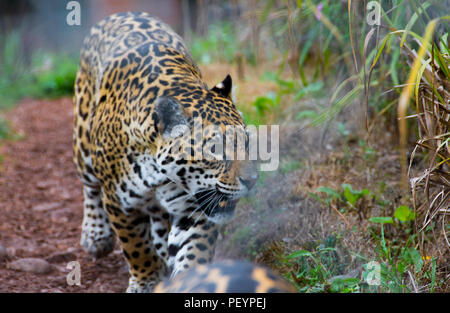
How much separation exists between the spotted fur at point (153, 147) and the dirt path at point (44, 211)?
0.62 m

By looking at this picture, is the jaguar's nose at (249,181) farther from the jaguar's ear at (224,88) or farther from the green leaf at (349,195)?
the green leaf at (349,195)

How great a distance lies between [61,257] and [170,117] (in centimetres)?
201

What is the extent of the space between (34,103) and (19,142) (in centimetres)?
169

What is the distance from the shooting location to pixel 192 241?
3.95 m

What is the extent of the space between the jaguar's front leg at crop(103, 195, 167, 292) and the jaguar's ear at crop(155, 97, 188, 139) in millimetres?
739

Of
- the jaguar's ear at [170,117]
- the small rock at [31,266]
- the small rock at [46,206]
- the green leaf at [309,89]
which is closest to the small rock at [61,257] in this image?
the small rock at [31,266]

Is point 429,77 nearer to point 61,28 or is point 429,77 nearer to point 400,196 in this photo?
point 400,196

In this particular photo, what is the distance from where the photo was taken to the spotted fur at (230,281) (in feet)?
8.48

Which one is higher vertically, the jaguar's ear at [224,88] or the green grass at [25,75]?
the jaguar's ear at [224,88]

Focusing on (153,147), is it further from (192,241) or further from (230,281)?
(230,281)

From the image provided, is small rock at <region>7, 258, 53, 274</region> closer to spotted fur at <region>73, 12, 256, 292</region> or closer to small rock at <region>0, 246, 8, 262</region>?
small rock at <region>0, 246, 8, 262</region>

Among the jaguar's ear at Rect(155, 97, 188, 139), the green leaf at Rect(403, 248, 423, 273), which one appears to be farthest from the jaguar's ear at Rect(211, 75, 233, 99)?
the green leaf at Rect(403, 248, 423, 273)

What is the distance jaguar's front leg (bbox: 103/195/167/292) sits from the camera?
164 inches
